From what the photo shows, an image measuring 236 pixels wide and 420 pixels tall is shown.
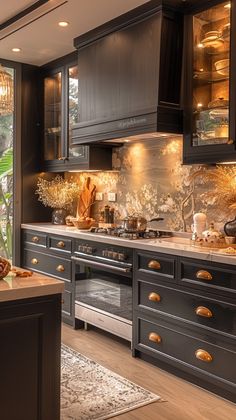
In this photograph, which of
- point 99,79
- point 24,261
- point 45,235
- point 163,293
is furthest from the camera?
point 24,261

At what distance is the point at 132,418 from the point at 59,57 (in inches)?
151

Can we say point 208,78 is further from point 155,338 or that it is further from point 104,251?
point 155,338

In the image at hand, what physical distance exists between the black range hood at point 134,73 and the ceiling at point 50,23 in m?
0.13

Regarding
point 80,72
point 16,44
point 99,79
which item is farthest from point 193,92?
point 16,44

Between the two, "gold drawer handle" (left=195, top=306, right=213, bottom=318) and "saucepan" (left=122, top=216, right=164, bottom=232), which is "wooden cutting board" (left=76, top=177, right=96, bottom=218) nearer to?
"saucepan" (left=122, top=216, right=164, bottom=232)

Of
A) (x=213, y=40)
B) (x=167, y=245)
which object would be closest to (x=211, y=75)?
(x=213, y=40)

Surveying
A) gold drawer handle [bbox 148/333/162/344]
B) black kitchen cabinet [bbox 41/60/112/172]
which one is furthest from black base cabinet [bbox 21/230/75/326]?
gold drawer handle [bbox 148/333/162/344]

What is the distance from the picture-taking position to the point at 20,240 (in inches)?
205

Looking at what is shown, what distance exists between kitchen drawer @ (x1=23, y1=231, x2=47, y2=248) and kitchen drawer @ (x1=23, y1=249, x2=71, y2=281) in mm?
104

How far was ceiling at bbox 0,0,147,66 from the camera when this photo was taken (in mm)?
3537

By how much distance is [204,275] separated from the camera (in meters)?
2.92

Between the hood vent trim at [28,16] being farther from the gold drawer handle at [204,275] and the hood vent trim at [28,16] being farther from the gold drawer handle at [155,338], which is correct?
the gold drawer handle at [155,338]

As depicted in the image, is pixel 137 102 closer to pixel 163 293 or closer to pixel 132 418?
pixel 163 293

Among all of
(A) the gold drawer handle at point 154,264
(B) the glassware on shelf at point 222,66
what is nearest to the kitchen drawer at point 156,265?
(A) the gold drawer handle at point 154,264
